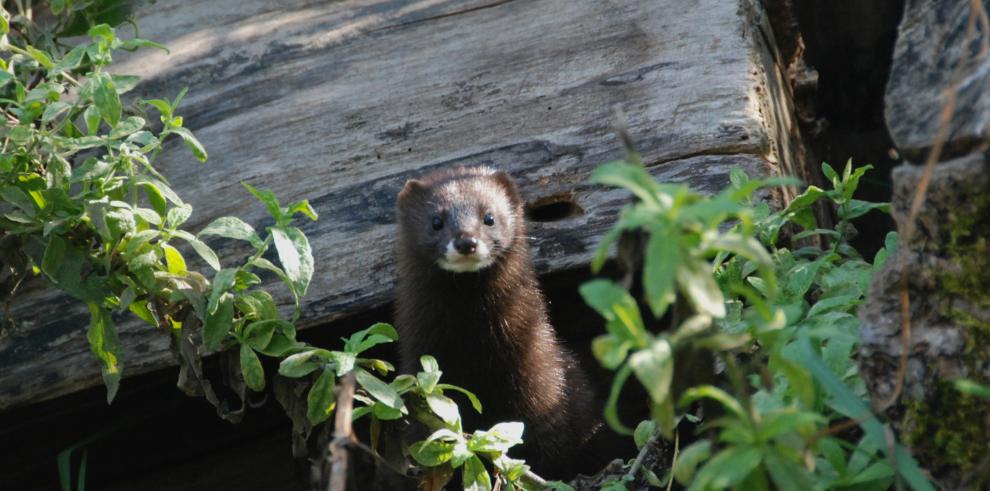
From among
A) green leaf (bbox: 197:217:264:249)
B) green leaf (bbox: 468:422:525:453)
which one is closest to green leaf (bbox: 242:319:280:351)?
green leaf (bbox: 197:217:264:249)

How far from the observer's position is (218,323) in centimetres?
301

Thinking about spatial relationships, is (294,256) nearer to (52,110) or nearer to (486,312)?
(52,110)

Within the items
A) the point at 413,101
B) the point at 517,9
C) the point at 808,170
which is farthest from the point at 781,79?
the point at 413,101

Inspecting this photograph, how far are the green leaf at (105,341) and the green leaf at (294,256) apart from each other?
2.11 ft

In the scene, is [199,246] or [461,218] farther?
[461,218]

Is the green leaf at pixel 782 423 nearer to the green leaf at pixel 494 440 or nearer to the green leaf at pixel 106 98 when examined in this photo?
the green leaf at pixel 494 440

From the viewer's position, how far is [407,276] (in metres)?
4.26

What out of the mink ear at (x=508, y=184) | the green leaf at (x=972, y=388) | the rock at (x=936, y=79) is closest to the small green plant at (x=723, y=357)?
the green leaf at (x=972, y=388)

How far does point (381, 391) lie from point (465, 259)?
1.29m

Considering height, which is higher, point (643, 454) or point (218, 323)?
point (218, 323)

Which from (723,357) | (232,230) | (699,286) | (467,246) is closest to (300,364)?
(232,230)

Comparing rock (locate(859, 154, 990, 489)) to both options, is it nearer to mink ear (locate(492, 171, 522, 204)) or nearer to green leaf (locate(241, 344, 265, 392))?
green leaf (locate(241, 344, 265, 392))

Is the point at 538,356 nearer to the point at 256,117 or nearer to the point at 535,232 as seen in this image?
the point at 535,232

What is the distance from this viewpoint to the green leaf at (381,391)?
2.87 m
